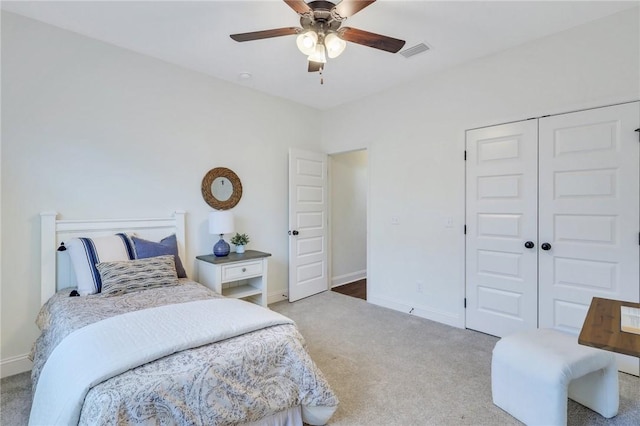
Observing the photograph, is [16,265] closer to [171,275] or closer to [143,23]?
[171,275]

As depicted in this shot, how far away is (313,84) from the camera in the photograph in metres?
3.64

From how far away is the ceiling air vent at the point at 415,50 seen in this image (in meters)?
2.77

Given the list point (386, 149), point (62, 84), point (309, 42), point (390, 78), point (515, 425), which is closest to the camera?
point (515, 425)

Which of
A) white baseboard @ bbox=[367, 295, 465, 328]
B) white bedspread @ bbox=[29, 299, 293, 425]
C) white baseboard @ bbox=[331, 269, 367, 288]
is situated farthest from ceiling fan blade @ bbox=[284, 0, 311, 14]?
white baseboard @ bbox=[331, 269, 367, 288]

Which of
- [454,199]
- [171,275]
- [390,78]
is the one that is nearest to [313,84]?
[390,78]

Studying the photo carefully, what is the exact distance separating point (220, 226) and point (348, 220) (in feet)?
8.35

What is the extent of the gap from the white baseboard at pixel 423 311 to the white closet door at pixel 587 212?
787mm

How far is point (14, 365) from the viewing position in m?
2.34

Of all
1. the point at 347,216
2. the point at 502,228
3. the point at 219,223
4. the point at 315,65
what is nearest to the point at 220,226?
the point at 219,223

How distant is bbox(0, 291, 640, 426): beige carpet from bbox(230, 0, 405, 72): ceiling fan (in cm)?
238

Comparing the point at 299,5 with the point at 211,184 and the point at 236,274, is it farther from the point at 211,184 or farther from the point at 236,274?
the point at 236,274

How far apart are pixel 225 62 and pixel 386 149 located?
2.12 metres

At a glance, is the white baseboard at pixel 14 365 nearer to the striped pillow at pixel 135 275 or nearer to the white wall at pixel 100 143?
the white wall at pixel 100 143

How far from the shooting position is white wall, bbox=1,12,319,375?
7.69 feet
